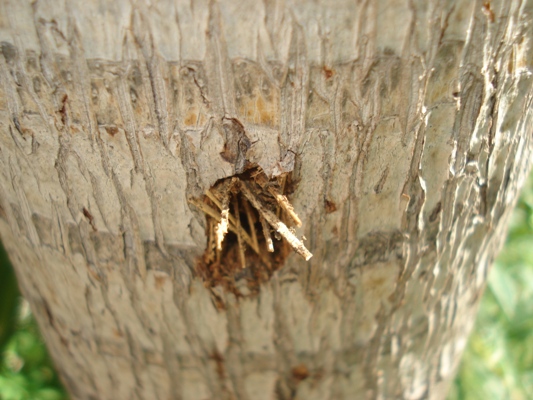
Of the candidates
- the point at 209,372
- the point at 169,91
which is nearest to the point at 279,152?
the point at 169,91

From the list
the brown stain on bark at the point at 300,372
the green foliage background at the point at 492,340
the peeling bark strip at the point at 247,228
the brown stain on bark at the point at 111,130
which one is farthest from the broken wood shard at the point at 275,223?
the green foliage background at the point at 492,340

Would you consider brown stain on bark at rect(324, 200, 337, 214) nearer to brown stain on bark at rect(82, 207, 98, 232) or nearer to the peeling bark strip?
the peeling bark strip

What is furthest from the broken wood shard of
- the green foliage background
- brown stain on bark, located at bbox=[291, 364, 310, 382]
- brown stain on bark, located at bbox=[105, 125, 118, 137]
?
the green foliage background

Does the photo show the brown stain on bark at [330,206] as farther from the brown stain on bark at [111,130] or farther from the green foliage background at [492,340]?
the green foliage background at [492,340]

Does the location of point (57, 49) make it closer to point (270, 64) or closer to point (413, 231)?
point (270, 64)

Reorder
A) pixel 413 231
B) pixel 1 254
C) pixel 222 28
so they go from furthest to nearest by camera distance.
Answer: pixel 1 254, pixel 413 231, pixel 222 28

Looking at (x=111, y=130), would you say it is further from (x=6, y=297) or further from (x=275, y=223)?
(x=6, y=297)
